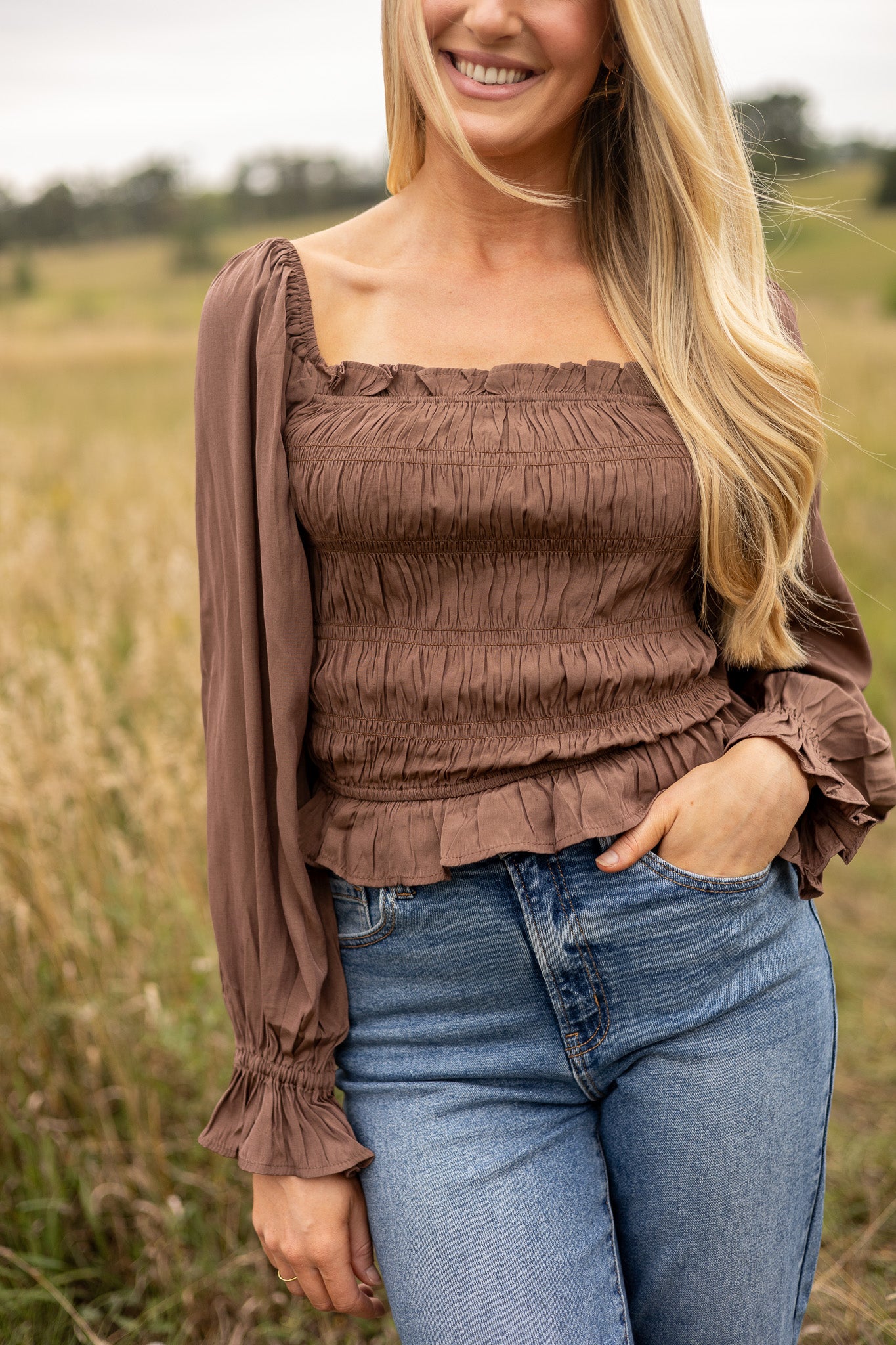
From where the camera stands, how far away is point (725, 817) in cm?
132

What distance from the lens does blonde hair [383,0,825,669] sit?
146 centimetres

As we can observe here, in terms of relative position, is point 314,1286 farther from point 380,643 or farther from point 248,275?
point 248,275

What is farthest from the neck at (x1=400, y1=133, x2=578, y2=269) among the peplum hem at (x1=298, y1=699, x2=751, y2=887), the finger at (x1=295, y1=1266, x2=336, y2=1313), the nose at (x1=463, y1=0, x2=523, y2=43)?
the finger at (x1=295, y1=1266, x2=336, y2=1313)

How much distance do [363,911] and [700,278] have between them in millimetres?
1022

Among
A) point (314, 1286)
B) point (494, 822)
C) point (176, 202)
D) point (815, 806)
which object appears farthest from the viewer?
point (176, 202)

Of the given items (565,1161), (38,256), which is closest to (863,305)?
(38,256)

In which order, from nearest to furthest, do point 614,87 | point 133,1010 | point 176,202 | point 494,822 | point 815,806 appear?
point 494,822, point 815,806, point 614,87, point 133,1010, point 176,202

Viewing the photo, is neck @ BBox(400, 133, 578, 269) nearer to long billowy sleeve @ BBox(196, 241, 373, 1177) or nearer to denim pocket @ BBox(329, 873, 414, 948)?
long billowy sleeve @ BBox(196, 241, 373, 1177)

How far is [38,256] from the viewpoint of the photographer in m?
28.0

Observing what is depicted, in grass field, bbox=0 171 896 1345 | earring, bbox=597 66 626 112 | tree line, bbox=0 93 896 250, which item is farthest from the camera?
tree line, bbox=0 93 896 250

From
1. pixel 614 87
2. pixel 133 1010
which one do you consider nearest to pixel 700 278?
pixel 614 87

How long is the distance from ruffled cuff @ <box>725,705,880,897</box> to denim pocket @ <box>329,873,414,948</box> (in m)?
0.50

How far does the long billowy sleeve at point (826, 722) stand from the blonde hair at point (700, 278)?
4 cm

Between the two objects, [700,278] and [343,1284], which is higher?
[700,278]
